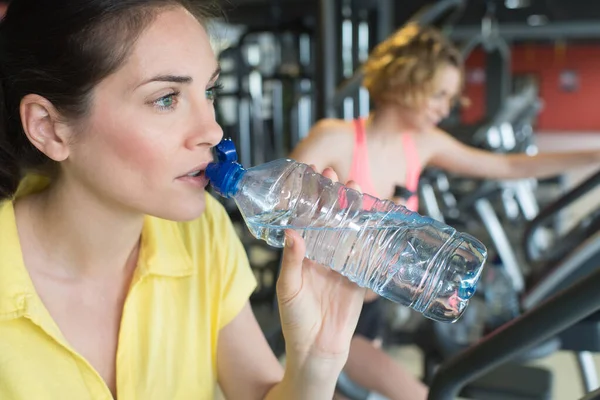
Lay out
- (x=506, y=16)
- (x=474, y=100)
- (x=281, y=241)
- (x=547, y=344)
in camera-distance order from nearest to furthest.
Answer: (x=281, y=241) → (x=547, y=344) → (x=506, y=16) → (x=474, y=100)

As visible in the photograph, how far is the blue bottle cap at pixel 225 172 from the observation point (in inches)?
39.9

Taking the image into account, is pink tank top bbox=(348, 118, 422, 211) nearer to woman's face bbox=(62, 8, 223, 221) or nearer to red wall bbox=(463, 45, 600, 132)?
woman's face bbox=(62, 8, 223, 221)

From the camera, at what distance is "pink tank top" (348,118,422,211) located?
2.16 meters

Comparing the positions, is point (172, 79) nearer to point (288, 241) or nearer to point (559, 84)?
point (288, 241)

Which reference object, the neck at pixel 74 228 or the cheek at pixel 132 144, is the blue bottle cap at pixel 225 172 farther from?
the neck at pixel 74 228

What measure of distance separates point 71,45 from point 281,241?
0.47 m

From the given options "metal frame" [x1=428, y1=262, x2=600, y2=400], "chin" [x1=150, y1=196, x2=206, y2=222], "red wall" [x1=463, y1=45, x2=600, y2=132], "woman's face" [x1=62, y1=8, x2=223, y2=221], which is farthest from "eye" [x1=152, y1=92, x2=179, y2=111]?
"red wall" [x1=463, y1=45, x2=600, y2=132]

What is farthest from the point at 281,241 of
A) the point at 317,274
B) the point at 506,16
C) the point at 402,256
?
the point at 506,16

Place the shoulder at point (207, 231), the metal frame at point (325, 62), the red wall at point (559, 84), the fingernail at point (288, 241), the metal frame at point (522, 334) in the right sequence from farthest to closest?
1. the red wall at point (559, 84)
2. the metal frame at point (325, 62)
3. the shoulder at point (207, 231)
4. the fingernail at point (288, 241)
5. the metal frame at point (522, 334)

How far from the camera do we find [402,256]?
118 centimetres

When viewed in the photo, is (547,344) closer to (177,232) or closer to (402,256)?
(402,256)

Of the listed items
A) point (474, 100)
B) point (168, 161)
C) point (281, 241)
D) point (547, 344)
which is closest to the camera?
point (168, 161)

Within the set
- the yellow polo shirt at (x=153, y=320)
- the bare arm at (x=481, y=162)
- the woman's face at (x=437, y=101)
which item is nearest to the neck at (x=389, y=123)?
the woman's face at (x=437, y=101)

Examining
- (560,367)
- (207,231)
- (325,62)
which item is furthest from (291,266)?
(560,367)
